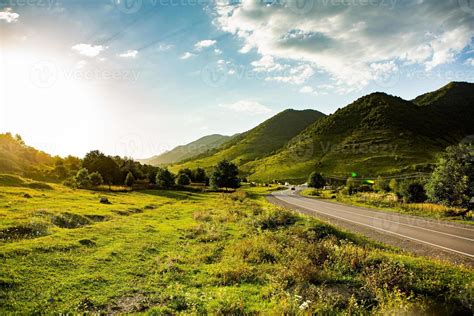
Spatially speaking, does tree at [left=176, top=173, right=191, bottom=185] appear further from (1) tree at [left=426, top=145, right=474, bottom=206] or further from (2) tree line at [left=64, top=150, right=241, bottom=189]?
(1) tree at [left=426, top=145, right=474, bottom=206]

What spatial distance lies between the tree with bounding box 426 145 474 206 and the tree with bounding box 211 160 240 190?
69367mm

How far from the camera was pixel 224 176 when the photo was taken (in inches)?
4003

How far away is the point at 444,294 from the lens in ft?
39.3

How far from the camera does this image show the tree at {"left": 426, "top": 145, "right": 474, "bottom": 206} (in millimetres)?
35062

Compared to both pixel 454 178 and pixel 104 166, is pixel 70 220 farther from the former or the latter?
pixel 104 166

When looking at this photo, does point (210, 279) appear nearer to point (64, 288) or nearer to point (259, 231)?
point (64, 288)

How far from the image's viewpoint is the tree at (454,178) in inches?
1380

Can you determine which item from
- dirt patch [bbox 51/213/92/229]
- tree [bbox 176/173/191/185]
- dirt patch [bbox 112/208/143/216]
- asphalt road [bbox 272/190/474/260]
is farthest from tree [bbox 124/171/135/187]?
asphalt road [bbox 272/190/474/260]

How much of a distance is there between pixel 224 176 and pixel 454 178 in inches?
2886

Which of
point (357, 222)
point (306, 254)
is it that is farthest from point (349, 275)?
point (357, 222)

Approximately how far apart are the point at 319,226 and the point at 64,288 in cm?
1966

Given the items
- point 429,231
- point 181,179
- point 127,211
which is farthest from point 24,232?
point 181,179

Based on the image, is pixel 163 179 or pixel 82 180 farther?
pixel 163 179

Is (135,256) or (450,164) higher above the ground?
(450,164)
